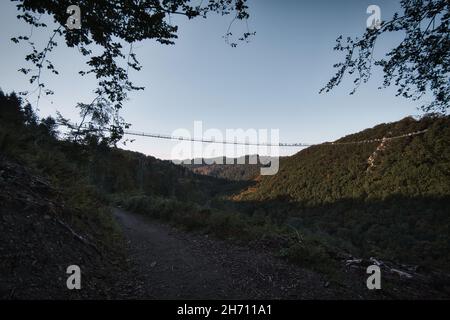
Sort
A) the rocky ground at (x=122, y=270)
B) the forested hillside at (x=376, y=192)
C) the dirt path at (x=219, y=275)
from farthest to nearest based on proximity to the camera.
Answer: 1. the forested hillside at (x=376, y=192)
2. the dirt path at (x=219, y=275)
3. the rocky ground at (x=122, y=270)

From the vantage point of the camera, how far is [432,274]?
5449 mm

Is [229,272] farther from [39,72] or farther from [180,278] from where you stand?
[39,72]

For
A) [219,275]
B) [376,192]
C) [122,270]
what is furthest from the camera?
[376,192]

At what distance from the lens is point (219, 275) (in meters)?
4.80

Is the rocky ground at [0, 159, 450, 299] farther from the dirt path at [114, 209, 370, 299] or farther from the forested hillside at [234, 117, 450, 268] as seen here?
the forested hillside at [234, 117, 450, 268]

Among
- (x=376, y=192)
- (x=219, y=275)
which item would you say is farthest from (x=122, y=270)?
(x=376, y=192)

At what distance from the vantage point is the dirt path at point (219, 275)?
13.3 ft

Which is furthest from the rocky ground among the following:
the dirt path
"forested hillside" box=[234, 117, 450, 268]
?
"forested hillside" box=[234, 117, 450, 268]

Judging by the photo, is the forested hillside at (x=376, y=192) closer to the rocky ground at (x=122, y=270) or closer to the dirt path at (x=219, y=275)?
the dirt path at (x=219, y=275)

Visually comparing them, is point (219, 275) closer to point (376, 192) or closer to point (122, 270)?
point (122, 270)

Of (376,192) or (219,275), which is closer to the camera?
(219,275)

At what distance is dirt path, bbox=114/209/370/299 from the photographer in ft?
13.3

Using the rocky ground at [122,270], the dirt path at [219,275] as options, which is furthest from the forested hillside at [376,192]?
the rocky ground at [122,270]

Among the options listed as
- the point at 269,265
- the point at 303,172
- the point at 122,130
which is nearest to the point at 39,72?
the point at 122,130
